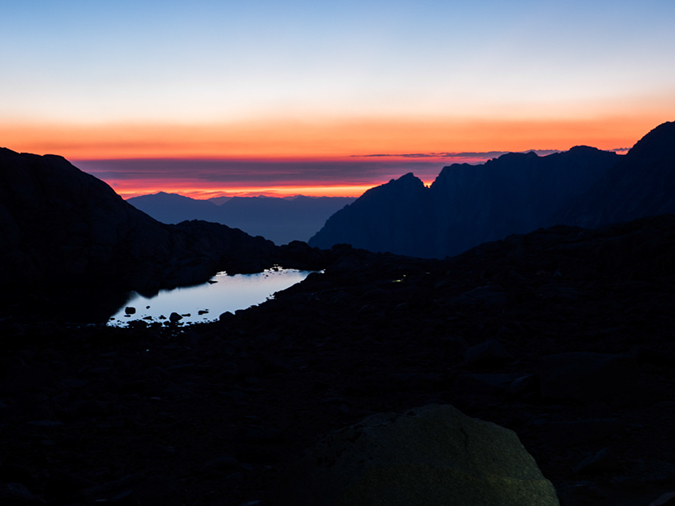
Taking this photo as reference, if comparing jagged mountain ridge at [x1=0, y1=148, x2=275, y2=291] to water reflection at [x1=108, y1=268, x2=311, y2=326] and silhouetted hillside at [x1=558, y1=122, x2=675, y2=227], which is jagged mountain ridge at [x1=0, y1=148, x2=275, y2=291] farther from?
silhouetted hillside at [x1=558, y1=122, x2=675, y2=227]

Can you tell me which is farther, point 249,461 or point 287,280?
point 287,280

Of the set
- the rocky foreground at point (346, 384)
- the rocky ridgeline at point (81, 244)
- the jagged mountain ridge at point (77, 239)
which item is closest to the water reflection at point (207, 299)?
the rocky ridgeline at point (81, 244)

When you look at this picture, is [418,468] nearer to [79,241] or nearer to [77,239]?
[79,241]

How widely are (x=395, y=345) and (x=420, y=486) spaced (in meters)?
7.99

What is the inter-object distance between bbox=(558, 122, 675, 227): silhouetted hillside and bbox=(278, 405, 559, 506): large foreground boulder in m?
136

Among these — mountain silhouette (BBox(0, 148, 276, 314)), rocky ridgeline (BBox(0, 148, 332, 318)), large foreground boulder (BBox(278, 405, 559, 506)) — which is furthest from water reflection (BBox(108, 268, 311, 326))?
large foreground boulder (BBox(278, 405, 559, 506))

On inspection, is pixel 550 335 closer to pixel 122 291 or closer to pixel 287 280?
pixel 287 280

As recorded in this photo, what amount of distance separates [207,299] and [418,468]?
73.7 feet

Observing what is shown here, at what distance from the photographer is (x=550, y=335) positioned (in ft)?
38.2

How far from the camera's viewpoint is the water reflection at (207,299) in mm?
21391

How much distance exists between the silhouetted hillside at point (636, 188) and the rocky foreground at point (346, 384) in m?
126

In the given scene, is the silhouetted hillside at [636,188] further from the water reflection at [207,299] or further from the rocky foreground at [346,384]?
the rocky foreground at [346,384]

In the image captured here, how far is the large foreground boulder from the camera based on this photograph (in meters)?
4.26

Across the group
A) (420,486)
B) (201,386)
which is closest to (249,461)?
(420,486)
